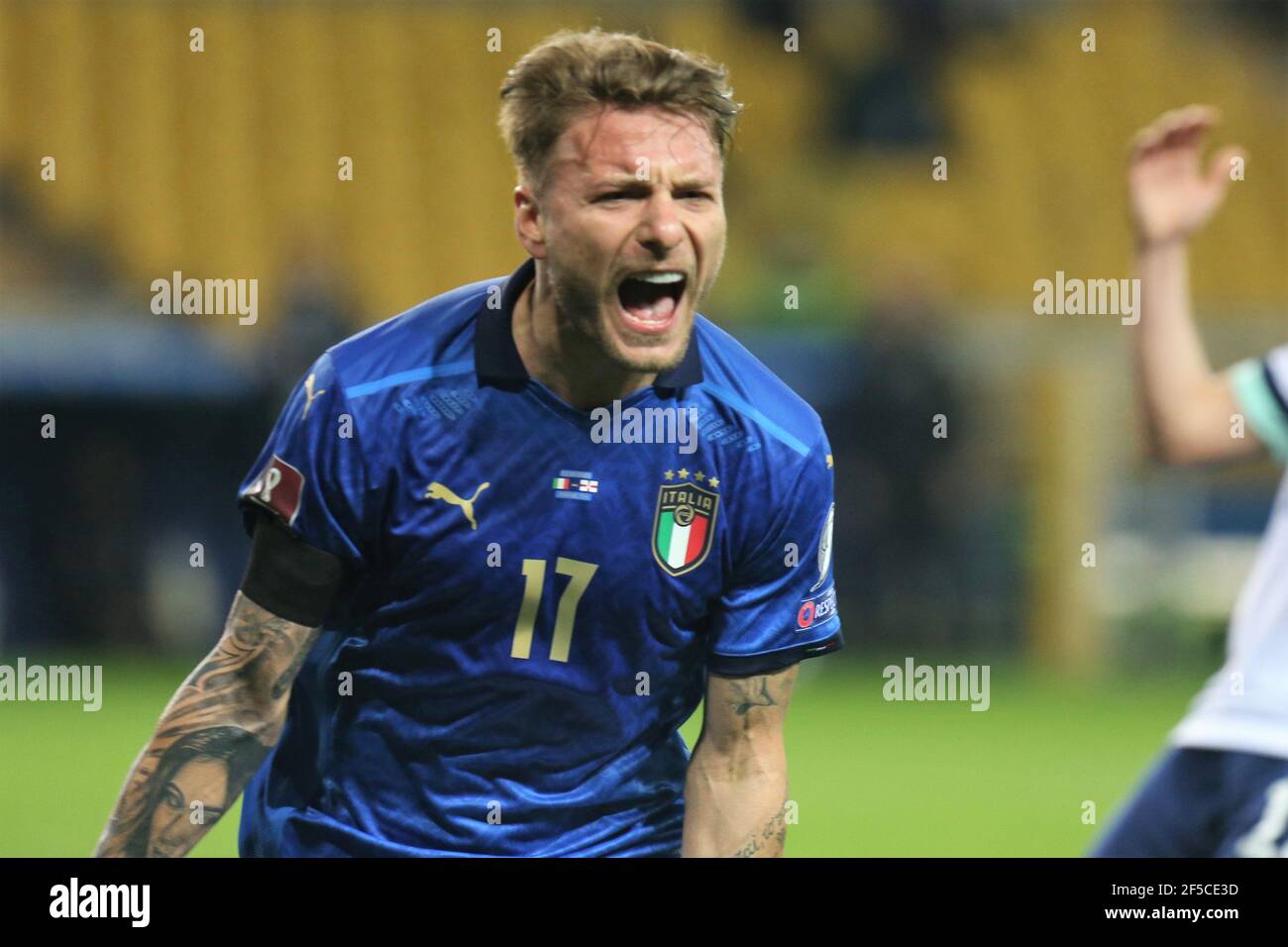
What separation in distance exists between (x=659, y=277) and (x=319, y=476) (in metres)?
0.70

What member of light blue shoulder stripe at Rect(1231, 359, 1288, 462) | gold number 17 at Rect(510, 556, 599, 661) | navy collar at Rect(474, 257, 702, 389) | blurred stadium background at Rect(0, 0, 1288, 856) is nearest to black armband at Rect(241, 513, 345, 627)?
gold number 17 at Rect(510, 556, 599, 661)

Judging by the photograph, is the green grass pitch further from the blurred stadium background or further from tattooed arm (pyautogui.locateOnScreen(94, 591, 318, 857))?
tattooed arm (pyautogui.locateOnScreen(94, 591, 318, 857))

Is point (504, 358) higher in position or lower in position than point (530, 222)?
lower

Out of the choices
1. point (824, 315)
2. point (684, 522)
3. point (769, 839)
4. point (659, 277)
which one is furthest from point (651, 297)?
point (824, 315)

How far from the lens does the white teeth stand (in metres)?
3.50

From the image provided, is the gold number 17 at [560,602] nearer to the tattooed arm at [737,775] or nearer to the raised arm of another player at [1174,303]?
the tattooed arm at [737,775]

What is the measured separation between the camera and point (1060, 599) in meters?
11.5

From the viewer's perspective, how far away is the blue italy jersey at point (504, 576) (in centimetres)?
350

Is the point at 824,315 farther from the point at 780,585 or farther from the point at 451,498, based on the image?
the point at 451,498

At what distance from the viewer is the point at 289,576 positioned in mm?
3475

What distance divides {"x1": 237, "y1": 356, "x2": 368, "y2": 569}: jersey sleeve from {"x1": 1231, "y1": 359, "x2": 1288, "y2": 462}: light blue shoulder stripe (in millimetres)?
1631
